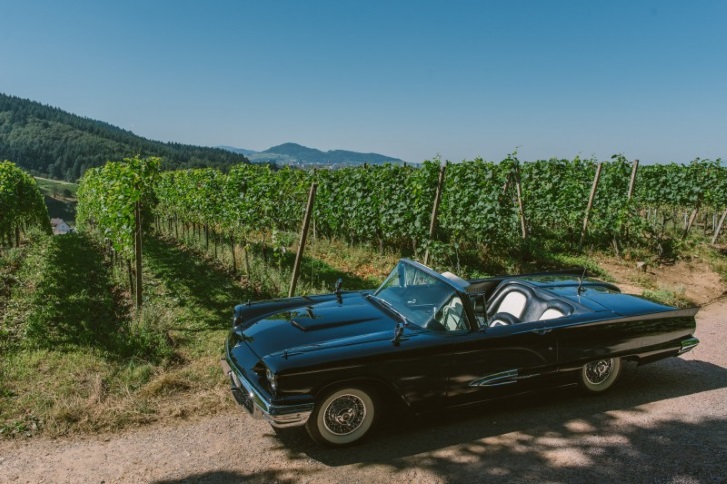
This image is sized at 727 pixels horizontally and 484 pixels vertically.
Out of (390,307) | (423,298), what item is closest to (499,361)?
(423,298)

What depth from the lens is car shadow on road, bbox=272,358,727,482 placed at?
11.9ft

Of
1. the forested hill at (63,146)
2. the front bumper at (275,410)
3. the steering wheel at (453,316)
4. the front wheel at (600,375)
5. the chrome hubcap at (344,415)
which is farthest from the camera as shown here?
the forested hill at (63,146)

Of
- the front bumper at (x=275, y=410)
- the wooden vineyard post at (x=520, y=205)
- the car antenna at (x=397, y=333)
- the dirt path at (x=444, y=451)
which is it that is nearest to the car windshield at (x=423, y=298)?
the car antenna at (x=397, y=333)

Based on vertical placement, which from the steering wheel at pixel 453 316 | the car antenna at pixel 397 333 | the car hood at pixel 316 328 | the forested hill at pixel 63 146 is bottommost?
the car hood at pixel 316 328

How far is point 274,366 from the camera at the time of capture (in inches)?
138

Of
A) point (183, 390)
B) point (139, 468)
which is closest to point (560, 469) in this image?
point (139, 468)

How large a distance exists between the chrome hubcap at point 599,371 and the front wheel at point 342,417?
2468mm

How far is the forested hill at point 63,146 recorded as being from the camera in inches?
5074

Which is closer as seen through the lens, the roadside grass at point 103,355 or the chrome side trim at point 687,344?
the roadside grass at point 103,355

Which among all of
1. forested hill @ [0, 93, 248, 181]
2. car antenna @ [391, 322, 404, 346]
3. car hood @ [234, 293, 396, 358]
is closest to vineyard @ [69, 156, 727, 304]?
car hood @ [234, 293, 396, 358]

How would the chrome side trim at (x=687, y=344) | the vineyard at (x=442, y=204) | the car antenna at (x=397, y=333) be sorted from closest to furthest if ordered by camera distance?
the car antenna at (x=397, y=333) → the chrome side trim at (x=687, y=344) → the vineyard at (x=442, y=204)

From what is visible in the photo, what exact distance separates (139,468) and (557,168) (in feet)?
45.6

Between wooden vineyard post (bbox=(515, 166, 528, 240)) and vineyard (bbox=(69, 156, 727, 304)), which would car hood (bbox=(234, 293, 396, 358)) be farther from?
wooden vineyard post (bbox=(515, 166, 528, 240))

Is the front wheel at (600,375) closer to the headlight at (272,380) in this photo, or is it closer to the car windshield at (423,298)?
the car windshield at (423,298)
